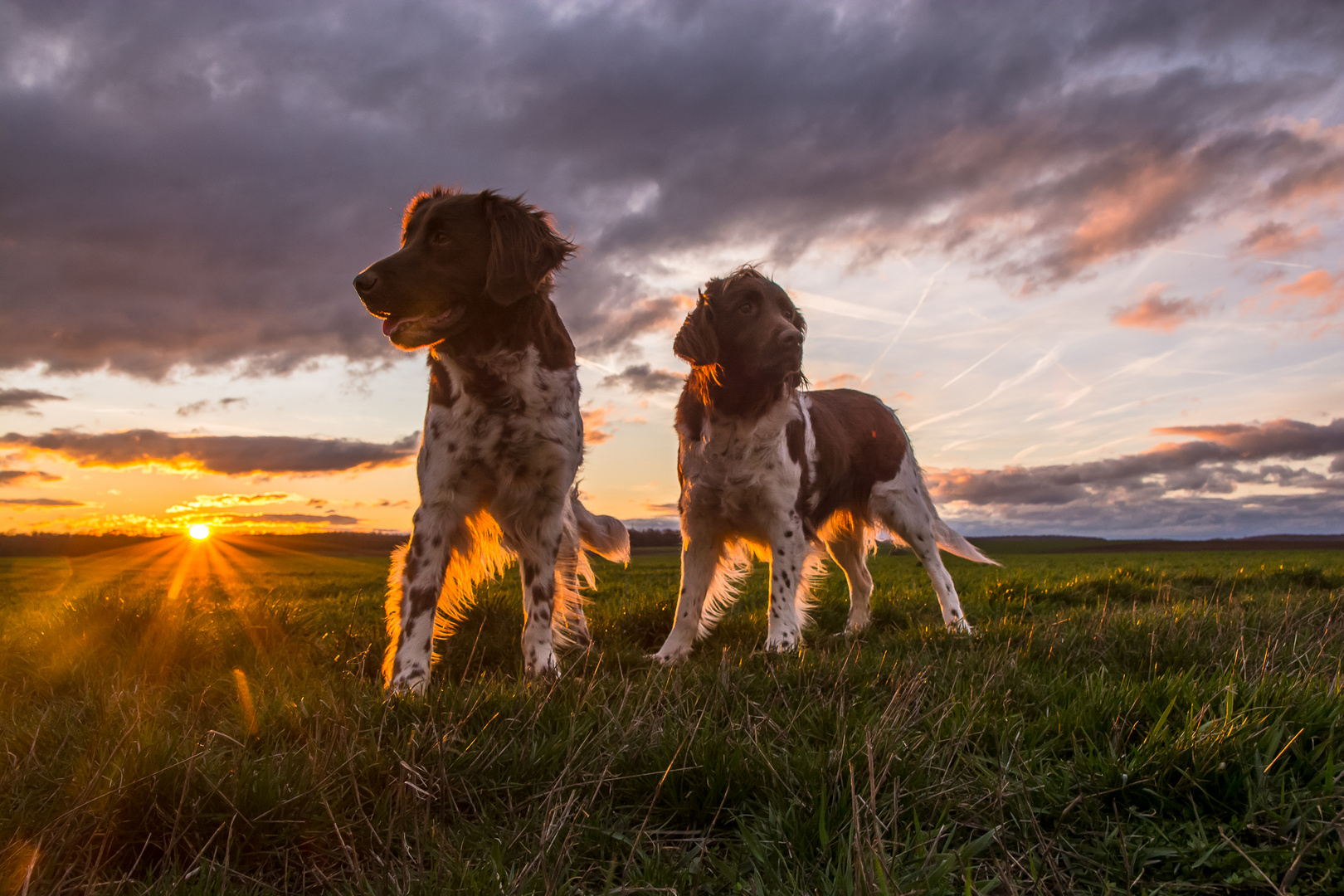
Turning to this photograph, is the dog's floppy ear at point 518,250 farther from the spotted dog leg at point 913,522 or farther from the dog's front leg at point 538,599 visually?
the spotted dog leg at point 913,522

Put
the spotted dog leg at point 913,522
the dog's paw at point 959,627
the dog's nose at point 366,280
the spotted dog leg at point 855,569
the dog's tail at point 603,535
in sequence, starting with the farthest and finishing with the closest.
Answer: the spotted dog leg at point 913,522, the spotted dog leg at point 855,569, the dog's tail at point 603,535, the dog's paw at point 959,627, the dog's nose at point 366,280

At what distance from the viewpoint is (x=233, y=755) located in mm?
2035

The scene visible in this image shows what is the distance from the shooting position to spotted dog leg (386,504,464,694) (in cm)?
391

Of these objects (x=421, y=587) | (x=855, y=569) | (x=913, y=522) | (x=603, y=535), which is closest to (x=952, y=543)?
(x=913, y=522)

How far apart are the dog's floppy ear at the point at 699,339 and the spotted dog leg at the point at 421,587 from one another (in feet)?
6.66

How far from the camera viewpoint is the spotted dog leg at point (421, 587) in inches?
154

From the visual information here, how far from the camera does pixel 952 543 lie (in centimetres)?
739

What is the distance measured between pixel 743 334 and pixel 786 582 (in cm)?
175

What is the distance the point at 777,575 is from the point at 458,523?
2173 mm

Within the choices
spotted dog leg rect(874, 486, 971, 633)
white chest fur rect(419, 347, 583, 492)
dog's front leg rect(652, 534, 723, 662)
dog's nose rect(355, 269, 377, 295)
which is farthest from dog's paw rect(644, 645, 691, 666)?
spotted dog leg rect(874, 486, 971, 633)

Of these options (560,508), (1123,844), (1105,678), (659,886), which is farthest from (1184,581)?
(659,886)

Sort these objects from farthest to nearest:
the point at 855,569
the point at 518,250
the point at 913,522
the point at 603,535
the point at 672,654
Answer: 1. the point at 913,522
2. the point at 855,569
3. the point at 603,535
4. the point at 672,654
5. the point at 518,250

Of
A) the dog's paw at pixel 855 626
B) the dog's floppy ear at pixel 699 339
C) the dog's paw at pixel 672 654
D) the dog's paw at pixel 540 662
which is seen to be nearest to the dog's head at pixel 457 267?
the dog's floppy ear at pixel 699 339

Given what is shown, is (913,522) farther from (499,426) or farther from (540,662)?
(499,426)
